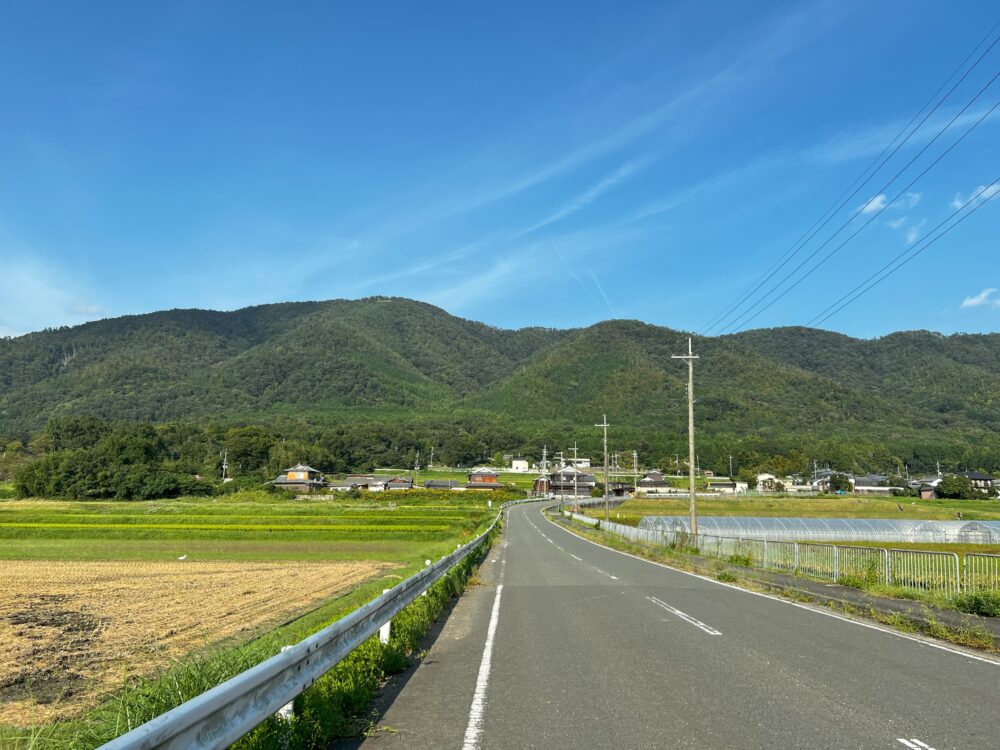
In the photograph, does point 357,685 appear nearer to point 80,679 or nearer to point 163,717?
point 163,717

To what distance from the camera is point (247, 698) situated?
4.69m

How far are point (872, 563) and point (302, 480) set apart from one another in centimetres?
11498

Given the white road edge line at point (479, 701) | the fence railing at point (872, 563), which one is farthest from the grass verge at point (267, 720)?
the fence railing at point (872, 563)

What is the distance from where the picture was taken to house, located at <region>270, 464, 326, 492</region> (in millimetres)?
114375

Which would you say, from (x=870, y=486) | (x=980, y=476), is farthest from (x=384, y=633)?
(x=980, y=476)

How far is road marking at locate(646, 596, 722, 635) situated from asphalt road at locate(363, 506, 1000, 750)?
2.5 inches

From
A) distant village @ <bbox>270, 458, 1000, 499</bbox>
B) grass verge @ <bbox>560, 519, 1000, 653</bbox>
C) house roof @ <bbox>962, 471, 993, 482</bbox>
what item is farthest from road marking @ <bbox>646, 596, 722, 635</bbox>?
house roof @ <bbox>962, 471, 993, 482</bbox>

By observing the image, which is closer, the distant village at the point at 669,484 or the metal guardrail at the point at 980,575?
the metal guardrail at the point at 980,575

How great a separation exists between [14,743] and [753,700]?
20.8ft

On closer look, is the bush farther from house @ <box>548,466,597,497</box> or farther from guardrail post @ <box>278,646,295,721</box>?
house @ <box>548,466,597,497</box>

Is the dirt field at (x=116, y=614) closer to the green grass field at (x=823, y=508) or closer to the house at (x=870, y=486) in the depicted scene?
the green grass field at (x=823, y=508)

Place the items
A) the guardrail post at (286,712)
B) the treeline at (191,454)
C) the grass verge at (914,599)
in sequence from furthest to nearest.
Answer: the treeline at (191,454) → the grass verge at (914,599) → the guardrail post at (286,712)

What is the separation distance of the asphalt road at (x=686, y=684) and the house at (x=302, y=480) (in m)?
106

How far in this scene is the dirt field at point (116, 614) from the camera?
9.55 meters
